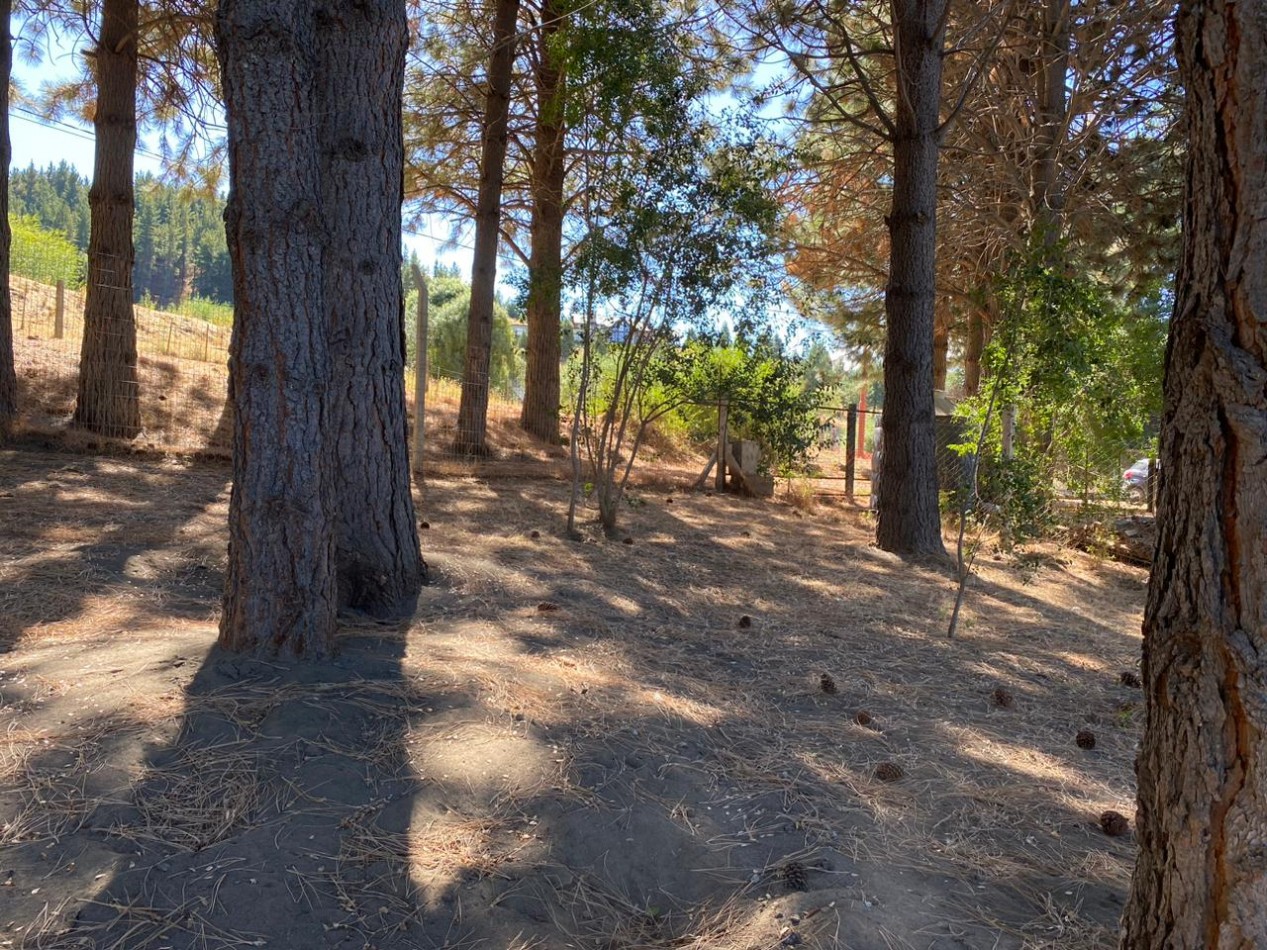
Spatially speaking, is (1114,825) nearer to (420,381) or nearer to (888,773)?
(888,773)

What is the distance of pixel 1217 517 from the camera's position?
164 cm

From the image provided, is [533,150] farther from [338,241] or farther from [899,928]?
[899,928]

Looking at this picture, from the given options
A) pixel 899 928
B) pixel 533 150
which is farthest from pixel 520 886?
pixel 533 150

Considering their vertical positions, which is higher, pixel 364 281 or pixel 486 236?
pixel 486 236

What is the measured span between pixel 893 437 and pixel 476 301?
19.9ft

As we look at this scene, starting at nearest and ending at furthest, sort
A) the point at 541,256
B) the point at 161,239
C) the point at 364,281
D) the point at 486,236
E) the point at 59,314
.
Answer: the point at 364,281, the point at 486,236, the point at 541,256, the point at 59,314, the point at 161,239

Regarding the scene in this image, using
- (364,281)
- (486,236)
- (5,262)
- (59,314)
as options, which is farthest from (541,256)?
(364,281)

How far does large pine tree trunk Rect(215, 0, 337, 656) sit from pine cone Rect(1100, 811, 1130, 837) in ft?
9.32

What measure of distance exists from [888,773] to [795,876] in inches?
33.3

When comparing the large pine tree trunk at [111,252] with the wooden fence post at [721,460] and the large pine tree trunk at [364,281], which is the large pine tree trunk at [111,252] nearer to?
the large pine tree trunk at [364,281]

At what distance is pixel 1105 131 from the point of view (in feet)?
36.2

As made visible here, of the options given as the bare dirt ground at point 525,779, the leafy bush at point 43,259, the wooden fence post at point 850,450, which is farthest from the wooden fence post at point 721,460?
the leafy bush at point 43,259

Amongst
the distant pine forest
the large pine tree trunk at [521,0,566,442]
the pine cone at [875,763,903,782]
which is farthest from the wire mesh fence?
the distant pine forest

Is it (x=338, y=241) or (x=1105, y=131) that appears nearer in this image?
(x=338, y=241)
